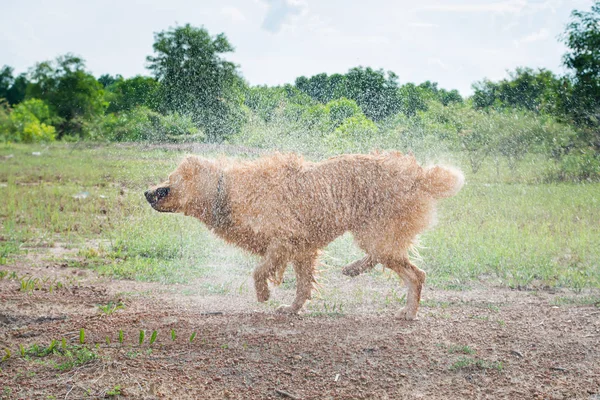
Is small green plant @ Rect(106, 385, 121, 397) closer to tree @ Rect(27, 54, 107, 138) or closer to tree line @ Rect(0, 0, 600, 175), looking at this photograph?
tree line @ Rect(0, 0, 600, 175)

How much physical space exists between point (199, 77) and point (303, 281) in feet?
42.6

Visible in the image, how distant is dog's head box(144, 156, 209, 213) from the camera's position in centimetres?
594

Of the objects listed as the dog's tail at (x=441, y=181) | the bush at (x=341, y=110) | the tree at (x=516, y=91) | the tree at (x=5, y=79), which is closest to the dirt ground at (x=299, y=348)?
the dog's tail at (x=441, y=181)

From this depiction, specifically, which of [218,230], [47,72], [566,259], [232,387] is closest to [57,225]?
[218,230]

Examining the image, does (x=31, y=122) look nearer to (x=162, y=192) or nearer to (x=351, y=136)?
(x=351, y=136)

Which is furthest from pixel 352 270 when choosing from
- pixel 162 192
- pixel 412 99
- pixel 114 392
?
pixel 412 99

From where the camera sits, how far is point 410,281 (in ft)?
19.0

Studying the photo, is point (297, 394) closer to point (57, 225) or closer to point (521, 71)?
point (57, 225)

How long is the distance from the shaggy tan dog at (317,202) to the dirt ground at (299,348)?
1.95ft

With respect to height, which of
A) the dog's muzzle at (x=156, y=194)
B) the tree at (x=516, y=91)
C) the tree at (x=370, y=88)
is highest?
the tree at (x=516, y=91)

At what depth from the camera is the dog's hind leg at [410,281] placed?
5.77 meters

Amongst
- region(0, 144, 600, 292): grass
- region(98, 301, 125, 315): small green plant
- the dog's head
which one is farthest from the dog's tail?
region(98, 301, 125, 315): small green plant

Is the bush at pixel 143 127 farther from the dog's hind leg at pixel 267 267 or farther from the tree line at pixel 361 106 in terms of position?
the dog's hind leg at pixel 267 267

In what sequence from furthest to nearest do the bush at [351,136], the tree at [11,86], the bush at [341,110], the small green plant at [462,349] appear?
1. the tree at [11,86]
2. the bush at [341,110]
3. the bush at [351,136]
4. the small green plant at [462,349]
